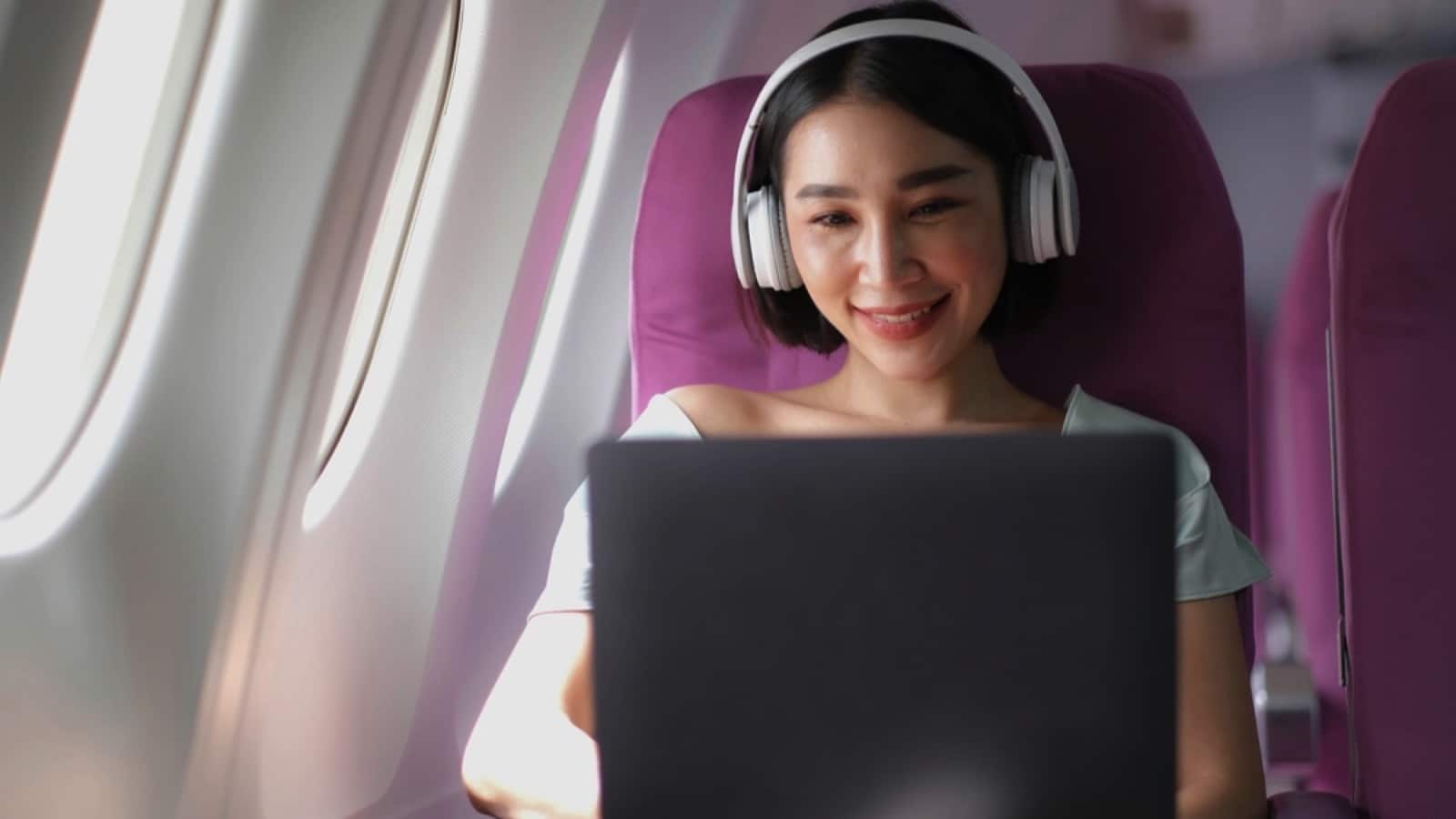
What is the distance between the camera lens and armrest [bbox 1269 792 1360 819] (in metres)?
1.47

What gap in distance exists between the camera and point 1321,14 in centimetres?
233

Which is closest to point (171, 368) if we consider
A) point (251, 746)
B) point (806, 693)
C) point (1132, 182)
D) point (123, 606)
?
point (123, 606)

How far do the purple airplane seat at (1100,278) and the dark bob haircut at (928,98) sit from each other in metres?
0.06

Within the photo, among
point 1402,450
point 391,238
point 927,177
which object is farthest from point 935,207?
point 391,238

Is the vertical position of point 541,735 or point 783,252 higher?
point 783,252

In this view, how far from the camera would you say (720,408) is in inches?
71.7

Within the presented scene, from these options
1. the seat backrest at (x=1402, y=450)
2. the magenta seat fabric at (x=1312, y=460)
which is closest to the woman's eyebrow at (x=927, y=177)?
the seat backrest at (x=1402, y=450)

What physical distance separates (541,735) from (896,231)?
0.65 meters

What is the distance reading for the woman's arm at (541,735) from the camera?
151 cm

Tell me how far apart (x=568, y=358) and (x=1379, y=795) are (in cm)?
129

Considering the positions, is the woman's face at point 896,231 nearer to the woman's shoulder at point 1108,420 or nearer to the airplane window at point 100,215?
the woman's shoulder at point 1108,420

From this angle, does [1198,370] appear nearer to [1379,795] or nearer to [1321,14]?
[1379,795]

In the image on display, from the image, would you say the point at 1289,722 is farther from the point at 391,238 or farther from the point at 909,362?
the point at 391,238

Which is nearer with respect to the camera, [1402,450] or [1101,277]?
[1402,450]
